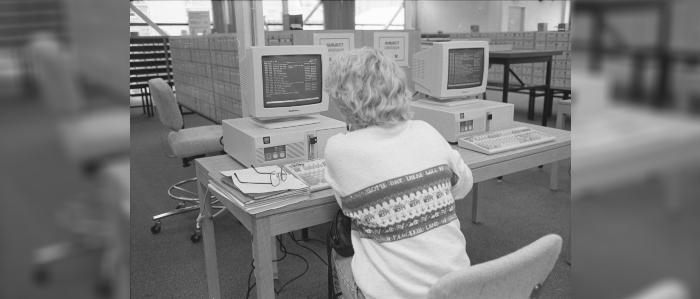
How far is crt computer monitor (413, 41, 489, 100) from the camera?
2.34 meters

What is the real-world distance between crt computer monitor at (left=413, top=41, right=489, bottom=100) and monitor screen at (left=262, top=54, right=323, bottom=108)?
0.64m

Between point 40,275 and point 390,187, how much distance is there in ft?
3.63

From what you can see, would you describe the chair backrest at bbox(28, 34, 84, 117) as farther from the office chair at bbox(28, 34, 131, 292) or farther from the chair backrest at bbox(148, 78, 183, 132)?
the chair backrest at bbox(148, 78, 183, 132)

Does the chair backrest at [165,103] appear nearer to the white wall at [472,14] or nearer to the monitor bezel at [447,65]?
the monitor bezel at [447,65]

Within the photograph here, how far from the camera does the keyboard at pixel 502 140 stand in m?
2.05

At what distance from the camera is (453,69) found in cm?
237

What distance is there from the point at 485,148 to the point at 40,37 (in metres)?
1.97

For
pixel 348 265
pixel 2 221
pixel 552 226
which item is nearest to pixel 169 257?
pixel 348 265

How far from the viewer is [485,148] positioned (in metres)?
2.03

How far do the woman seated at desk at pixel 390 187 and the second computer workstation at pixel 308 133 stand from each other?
270 mm

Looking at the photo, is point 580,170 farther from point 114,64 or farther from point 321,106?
point 321,106

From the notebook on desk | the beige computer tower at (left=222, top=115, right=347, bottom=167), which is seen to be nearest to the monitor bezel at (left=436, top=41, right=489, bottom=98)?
the beige computer tower at (left=222, top=115, right=347, bottom=167)

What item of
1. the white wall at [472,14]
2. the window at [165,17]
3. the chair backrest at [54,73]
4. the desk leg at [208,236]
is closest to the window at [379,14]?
the white wall at [472,14]

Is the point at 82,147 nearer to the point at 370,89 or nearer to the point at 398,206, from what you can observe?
the point at 398,206
